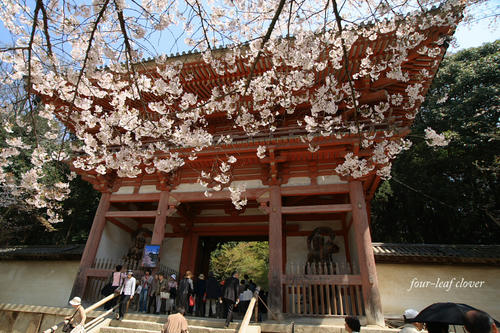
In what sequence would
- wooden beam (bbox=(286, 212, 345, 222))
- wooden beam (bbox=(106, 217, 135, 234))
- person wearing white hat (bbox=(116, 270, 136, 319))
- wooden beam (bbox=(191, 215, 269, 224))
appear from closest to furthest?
person wearing white hat (bbox=(116, 270, 136, 319)) < wooden beam (bbox=(106, 217, 135, 234)) < wooden beam (bbox=(286, 212, 345, 222)) < wooden beam (bbox=(191, 215, 269, 224))

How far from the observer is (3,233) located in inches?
493

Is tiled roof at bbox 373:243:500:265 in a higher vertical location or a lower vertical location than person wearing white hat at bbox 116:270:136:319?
higher

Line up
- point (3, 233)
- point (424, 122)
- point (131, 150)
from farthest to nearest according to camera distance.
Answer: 1. point (424, 122)
2. point (3, 233)
3. point (131, 150)

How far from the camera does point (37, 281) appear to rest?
9391 mm

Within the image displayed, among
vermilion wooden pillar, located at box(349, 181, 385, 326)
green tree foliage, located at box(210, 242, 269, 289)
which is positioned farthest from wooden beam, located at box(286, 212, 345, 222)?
green tree foliage, located at box(210, 242, 269, 289)

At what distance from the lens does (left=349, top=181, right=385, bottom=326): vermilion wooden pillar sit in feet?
19.3

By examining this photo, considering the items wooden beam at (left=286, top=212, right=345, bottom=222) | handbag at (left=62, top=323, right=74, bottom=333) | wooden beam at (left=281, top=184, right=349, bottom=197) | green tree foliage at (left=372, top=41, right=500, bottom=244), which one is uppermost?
green tree foliage at (left=372, top=41, right=500, bottom=244)

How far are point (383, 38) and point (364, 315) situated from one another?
6.38m

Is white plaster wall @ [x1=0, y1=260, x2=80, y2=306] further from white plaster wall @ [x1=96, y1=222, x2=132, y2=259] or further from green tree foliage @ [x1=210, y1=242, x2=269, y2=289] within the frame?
green tree foliage @ [x1=210, y1=242, x2=269, y2=289]

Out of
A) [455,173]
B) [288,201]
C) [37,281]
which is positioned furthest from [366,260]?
[37,281]

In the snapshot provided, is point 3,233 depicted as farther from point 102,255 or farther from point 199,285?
point 199,285

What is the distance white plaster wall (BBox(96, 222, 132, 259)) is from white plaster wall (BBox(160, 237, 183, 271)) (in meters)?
1.25

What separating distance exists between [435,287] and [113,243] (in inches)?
365

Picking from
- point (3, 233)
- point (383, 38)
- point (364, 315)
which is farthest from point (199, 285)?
point (3, 233)
